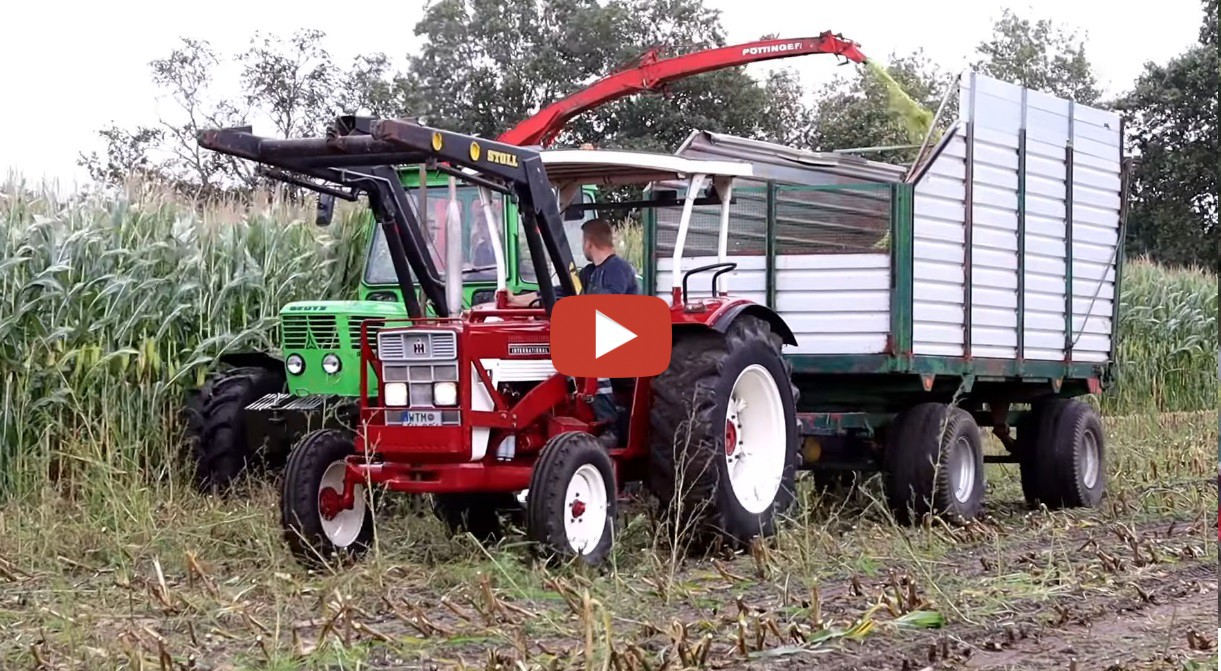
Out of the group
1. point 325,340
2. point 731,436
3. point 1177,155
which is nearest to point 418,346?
point 731,436

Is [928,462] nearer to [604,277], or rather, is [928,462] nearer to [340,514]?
[604,277]

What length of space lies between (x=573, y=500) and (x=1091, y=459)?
5.32 metres

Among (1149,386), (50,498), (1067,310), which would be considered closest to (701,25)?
(1149,386)

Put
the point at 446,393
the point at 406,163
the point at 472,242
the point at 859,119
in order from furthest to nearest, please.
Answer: the point at 859,119 < the point at 472,242 < the point at 446,393 < the point at 406,163

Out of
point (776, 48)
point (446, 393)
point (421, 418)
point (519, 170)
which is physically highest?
point (776, 48)

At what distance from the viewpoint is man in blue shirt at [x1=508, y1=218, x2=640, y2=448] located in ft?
25.0

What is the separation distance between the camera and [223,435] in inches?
364

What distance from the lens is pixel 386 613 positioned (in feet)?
19.6

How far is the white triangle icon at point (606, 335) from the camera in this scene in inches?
295

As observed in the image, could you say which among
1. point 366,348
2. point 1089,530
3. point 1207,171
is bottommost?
point 1089,530

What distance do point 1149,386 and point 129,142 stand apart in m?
19.4

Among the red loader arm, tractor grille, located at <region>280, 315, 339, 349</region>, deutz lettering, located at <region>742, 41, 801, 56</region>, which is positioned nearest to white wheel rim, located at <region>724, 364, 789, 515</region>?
tractor grille, located at <region>280, 315, 339, 349</region>

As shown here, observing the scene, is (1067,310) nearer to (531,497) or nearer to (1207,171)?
(531,497)

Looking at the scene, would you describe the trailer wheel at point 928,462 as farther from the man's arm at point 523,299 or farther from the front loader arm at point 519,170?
the front loader arm at point 519,170
